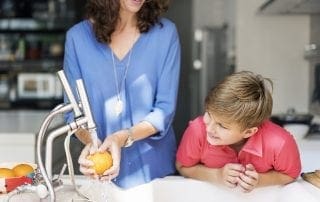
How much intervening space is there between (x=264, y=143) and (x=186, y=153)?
0.63 feet

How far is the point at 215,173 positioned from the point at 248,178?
0.09 meters

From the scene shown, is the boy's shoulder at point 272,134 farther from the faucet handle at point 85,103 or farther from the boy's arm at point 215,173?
the faucet handle at point 85,103

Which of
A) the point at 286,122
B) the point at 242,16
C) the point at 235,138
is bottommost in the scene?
the point at 286,122

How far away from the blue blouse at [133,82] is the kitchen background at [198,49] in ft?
6.30

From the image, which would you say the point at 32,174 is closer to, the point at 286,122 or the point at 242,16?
the point at 286,122

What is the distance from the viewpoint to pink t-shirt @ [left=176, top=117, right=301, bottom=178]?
45.8 inches

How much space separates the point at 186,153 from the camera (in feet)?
4.07

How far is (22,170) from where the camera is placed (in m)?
1.09

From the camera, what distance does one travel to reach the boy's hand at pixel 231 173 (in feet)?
3.76

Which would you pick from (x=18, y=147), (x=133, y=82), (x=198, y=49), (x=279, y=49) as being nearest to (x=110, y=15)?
(x=133, y=82)

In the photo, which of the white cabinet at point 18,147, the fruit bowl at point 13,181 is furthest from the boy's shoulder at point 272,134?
the white cabinet at point 18,147

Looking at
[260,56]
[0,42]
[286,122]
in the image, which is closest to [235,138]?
[286,122]

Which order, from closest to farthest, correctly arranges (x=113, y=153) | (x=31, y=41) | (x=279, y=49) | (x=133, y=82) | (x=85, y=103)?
(x=85, y=103) → (x=113, y=153) → (x=133, y=82) → (x=279, y=49) → (x=31, y=41)

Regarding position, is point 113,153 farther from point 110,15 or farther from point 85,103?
point 110,15
